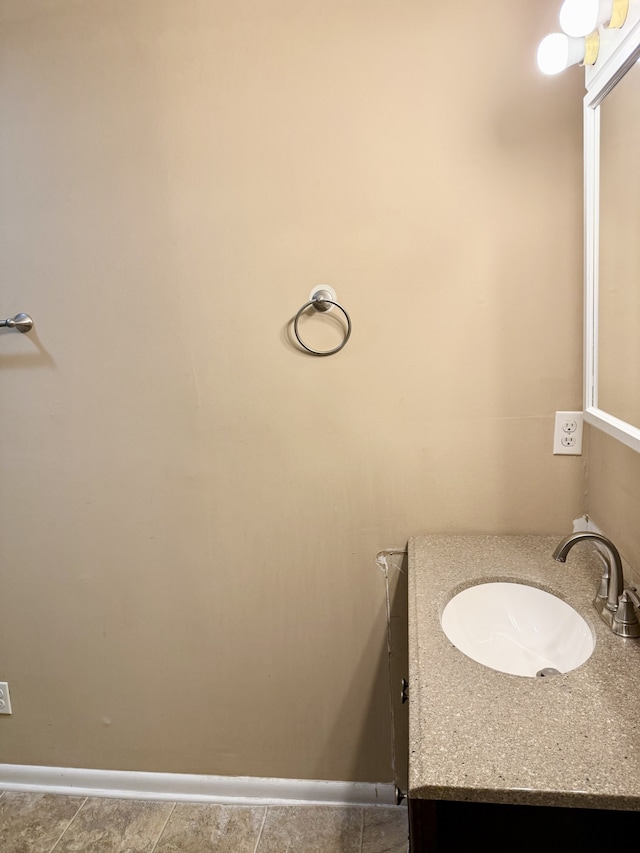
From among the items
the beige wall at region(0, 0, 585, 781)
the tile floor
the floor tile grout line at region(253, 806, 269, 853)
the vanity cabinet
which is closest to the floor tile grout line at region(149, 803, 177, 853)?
the tile floor

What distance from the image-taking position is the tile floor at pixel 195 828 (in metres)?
1.45

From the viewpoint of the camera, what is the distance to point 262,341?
137 cm

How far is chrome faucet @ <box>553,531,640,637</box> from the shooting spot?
0.92 m

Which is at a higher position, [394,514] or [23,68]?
[23,68]

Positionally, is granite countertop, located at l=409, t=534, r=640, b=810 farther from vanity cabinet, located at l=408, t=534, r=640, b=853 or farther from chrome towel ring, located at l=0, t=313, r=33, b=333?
chrome towel ring, located at l=0, t=313, r=33, b=333

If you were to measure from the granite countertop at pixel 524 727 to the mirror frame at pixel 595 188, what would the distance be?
37cm

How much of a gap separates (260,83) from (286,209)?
288 mm

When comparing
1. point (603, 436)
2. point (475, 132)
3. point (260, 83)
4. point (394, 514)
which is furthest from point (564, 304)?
point (260, 83)

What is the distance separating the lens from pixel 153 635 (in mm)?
1562

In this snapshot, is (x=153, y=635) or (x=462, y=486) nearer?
(x=462, y=486)

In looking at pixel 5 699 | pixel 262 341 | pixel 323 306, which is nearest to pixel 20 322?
pixel 262 341

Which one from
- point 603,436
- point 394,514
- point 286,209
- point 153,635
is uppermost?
point 286,209

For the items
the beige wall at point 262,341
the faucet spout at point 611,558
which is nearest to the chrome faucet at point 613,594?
the faucet spout at point 611,558

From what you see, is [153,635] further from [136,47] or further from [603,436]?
[136,47]
